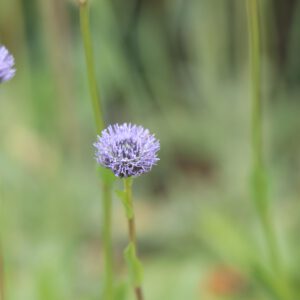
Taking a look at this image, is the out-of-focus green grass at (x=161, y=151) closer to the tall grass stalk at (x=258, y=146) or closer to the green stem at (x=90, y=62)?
the tall grass stalk at (x=258, y=146)

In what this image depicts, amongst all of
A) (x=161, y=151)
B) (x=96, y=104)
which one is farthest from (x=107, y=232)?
(x=161, y=151)

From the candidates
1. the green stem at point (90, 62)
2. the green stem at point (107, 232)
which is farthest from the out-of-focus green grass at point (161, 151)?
the green stem at point (90, 62)

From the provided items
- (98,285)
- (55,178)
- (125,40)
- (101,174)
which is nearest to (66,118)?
(55,178)

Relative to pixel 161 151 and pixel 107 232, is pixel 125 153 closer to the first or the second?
pixel 107 232

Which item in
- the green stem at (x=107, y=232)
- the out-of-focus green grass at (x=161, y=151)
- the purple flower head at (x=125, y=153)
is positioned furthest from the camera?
the out-of-focus green grass at (x=161, y=151)

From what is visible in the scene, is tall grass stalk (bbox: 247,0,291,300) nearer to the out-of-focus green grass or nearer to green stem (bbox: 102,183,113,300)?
the out-of-focus green grass

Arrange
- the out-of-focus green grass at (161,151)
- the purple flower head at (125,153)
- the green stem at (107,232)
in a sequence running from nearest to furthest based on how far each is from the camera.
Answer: the purple flower head at (125,153), the green stem at (107,232), the out-of-focus green grass at (161,151)

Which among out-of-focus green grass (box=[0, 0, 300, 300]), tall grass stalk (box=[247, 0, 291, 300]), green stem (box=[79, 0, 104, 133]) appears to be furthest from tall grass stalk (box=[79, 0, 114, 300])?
out-of-focus green grass (box=[0, 0, 300, 300])

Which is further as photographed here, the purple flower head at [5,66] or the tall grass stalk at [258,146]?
the tall grass stalk at [258,146]
